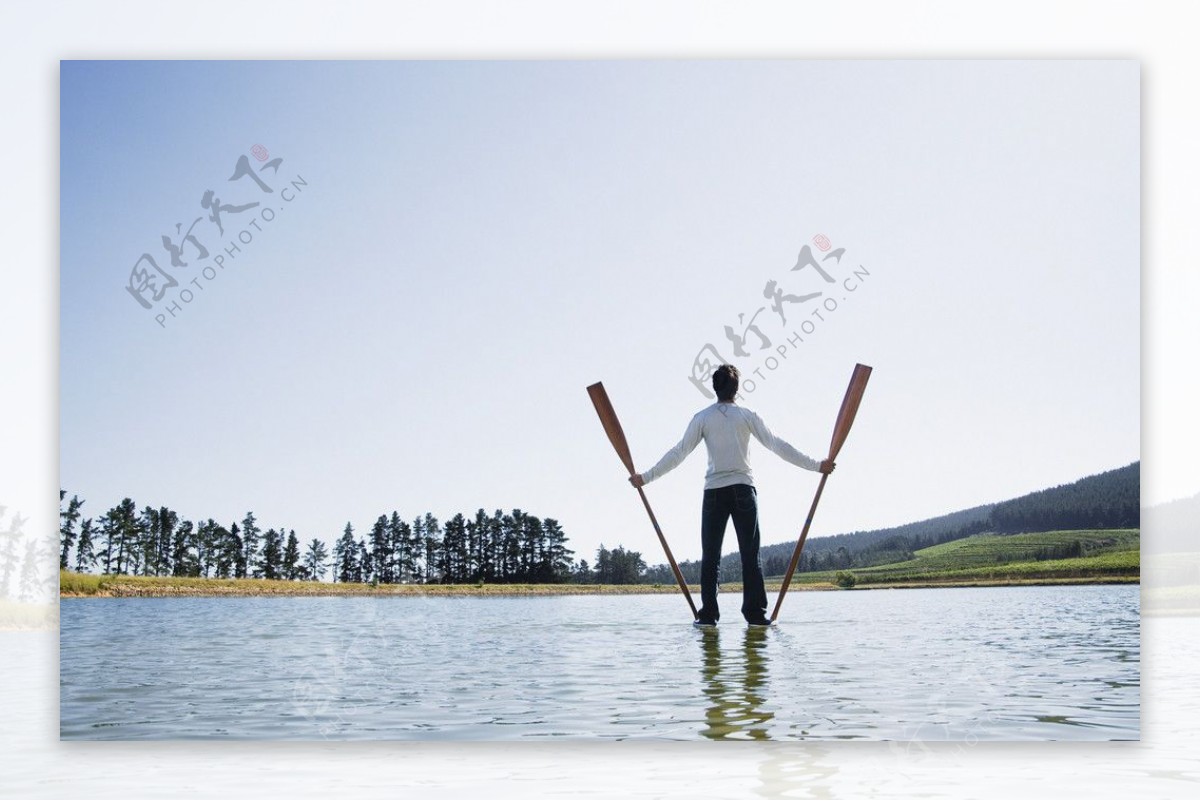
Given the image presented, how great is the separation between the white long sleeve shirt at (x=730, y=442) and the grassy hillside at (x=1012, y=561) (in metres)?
4.64

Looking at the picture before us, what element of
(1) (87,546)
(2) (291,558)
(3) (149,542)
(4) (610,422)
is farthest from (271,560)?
(4) (610,422)

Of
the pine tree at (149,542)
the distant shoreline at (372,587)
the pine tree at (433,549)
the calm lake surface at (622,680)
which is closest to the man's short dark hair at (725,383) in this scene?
the calm lake surface at (622,680)

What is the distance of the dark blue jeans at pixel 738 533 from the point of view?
6.41 metres

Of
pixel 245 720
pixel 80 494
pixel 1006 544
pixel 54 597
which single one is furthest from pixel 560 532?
pixel 245 720

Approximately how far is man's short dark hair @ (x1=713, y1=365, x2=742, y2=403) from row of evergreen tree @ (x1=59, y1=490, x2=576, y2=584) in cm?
647

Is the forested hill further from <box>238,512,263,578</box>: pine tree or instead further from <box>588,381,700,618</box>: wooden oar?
<box>238,512,263,578</box>: pine tree

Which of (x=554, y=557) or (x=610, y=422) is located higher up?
(x=610, y=422)

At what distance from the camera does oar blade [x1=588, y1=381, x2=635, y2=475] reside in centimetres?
694

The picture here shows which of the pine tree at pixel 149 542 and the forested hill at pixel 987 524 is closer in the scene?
the forested hill at pixel 987 524

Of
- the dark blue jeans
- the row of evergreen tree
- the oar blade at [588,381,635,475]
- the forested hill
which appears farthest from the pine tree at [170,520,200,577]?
the dark blue jeans

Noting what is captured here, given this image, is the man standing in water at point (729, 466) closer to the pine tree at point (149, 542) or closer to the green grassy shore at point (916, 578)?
the green grassy shore at point (916, 578)

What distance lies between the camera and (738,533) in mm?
6441

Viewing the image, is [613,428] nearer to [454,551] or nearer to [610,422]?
[610,422]

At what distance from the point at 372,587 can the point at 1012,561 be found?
827cm
